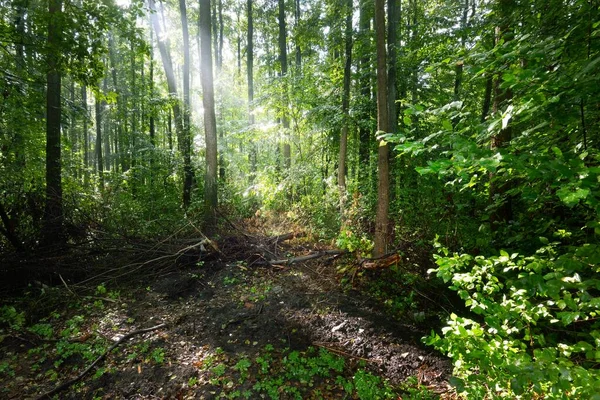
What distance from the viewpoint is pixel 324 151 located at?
384 inches

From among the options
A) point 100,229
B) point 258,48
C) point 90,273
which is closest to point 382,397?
point 90,273

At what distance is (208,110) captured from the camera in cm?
854

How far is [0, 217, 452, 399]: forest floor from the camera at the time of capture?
3.22 m

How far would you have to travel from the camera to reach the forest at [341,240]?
2.08 meters

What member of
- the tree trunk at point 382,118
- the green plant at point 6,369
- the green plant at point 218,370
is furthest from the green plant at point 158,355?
the tree trunk at point 382,118

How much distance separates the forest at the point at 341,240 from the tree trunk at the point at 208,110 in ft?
0.24

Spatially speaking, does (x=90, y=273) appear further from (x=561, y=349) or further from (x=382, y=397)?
(x=561, y=349)

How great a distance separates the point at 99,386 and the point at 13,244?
4.40 meters

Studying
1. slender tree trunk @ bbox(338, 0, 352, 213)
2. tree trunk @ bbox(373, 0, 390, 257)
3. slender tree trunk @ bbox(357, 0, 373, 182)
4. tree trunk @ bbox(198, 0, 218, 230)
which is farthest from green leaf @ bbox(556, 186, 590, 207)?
tree trunk @ bbox(198, 0, 218, 230)

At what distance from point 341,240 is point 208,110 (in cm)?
569

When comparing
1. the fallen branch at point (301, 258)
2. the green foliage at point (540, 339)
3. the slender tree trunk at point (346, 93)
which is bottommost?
the fallen branch at point (301, 258)

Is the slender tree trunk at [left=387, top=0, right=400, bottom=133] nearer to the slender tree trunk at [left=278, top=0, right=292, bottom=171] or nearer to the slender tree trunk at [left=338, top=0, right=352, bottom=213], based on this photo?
the slender tree trunk at [left=338, top=0, right=352, bottom=213]

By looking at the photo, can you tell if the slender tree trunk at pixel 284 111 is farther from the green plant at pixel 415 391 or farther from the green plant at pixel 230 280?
the green plant at pixel 415 391

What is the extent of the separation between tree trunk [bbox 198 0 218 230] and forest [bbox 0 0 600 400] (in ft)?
0.24
